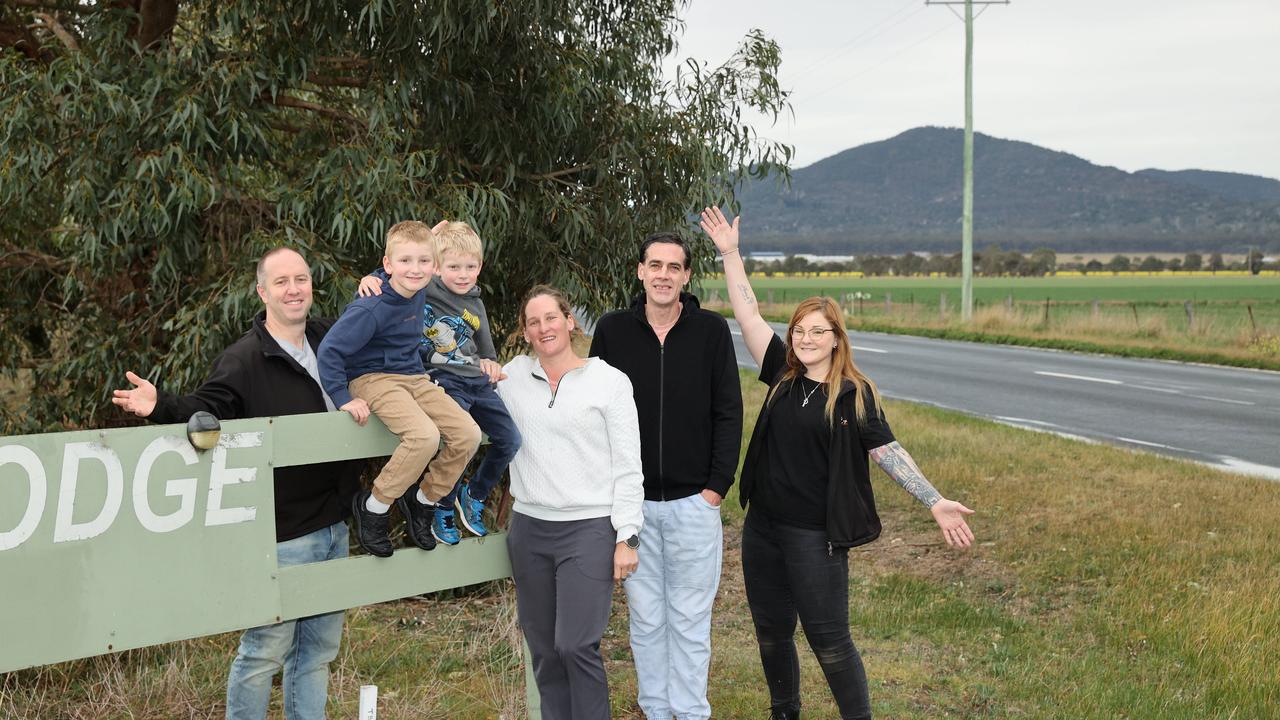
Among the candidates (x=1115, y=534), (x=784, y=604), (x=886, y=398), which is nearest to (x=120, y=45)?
(x=784, y=604)

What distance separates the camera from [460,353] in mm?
3807

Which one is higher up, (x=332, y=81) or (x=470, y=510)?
(x=332, y=81)


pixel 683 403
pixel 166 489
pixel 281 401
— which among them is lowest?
pixel 166 489

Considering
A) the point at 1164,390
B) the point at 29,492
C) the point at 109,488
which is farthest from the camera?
the point at 1164,390

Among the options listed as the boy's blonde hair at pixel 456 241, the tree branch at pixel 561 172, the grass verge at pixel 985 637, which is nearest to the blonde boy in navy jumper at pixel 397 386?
the boy's blonde hair at pixel 456 241

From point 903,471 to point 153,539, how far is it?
101 inches

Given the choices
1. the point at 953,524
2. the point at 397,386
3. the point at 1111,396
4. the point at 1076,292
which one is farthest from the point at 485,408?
the point at 1076,292

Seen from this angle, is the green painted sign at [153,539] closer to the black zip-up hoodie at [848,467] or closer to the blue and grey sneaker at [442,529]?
the blue and grey sneaker at [442,529]

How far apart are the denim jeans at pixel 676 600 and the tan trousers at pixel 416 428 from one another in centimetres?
86

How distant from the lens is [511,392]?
3.83 m

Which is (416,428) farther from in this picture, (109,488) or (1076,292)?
(1076,292)

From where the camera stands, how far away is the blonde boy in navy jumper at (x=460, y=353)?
→ 12.3ft

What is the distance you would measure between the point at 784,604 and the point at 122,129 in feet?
14.0

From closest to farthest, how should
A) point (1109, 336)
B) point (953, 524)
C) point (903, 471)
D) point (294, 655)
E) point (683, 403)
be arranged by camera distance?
point (294, 655) < point (953, 524) < point (903, 471) < point (683, 403) < point (1109, 336)
